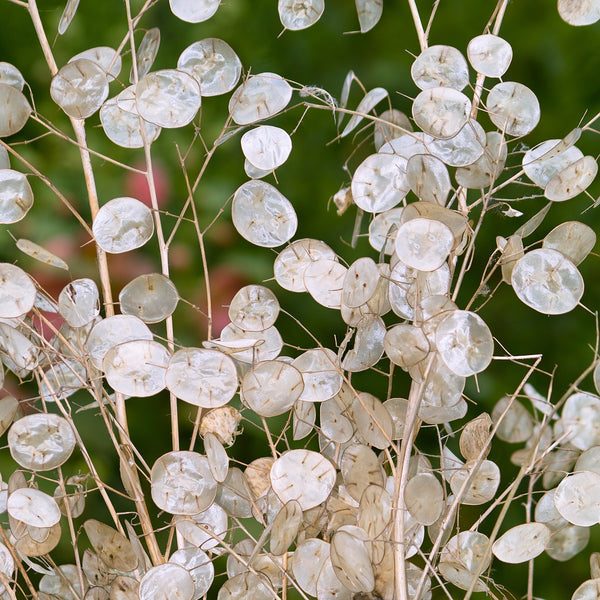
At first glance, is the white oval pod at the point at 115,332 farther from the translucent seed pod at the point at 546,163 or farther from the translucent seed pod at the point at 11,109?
the translucent seed pod at the point at 546,163

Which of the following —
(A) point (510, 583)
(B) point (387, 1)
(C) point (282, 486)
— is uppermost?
(B) point (387, 1)

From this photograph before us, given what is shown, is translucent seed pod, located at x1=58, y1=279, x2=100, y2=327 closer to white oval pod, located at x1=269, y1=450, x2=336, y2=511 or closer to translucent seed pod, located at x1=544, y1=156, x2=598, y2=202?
white oval pod, located at x1=269, y1=450, x2=336, y2=511

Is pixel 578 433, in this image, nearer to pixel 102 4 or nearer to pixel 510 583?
pixel 510 583

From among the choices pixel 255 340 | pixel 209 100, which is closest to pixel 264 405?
pixel 255 340

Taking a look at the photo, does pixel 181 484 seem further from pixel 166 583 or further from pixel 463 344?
pixel 463 344

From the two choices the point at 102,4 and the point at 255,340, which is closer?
the point at 255,340

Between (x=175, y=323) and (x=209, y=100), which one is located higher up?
(x=209, y=100)

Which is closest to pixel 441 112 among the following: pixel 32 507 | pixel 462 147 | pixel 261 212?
pixel 462 147

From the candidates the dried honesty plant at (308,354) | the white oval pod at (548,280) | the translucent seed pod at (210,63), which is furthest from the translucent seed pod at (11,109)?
the white oval pod at (548,280)
